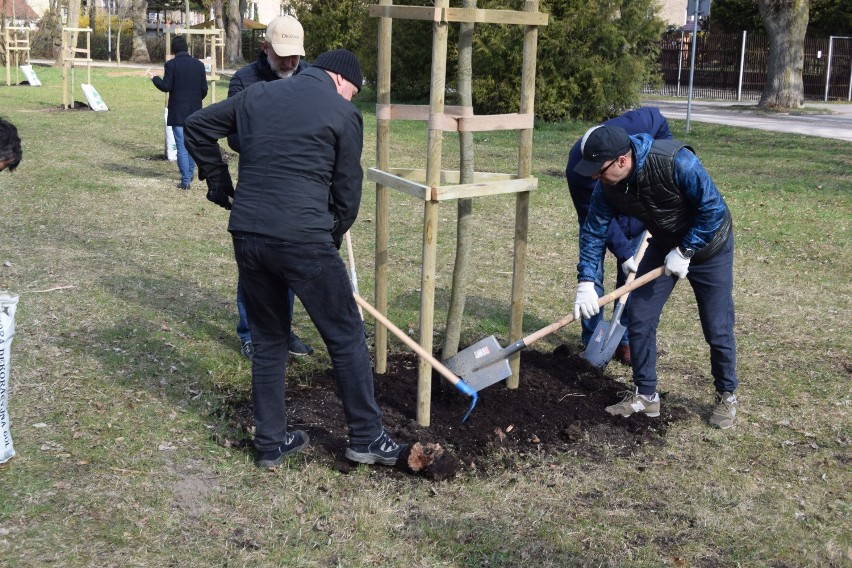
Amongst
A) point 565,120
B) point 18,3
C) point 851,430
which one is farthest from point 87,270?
point 18,3

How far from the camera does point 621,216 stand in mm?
6105

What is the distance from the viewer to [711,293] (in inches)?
206

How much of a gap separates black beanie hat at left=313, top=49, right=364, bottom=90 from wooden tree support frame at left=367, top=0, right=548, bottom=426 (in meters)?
0.37

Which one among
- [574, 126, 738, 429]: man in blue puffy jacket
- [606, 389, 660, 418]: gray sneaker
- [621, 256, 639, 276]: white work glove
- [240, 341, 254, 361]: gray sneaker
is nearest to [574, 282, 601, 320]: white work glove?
[574, 126, 738, 429]: man in blue puffy jacket

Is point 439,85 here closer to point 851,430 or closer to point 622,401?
point 622,401

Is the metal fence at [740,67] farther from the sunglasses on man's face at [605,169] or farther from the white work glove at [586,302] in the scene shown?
the sunglasses on man's face at [605,169]

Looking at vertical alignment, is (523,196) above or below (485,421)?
above

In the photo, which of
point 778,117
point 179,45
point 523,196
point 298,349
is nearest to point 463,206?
→ point 523,196

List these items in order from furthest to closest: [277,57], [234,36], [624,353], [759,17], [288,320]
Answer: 1. [234,36]
2. [759,17]
3. [624,353]
4. [277,57]
5. [288,320]

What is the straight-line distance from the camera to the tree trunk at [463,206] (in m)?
4.97

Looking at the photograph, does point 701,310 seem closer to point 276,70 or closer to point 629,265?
point 629,265

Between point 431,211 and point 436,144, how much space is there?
342mm

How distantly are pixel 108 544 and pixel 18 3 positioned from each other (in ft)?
245

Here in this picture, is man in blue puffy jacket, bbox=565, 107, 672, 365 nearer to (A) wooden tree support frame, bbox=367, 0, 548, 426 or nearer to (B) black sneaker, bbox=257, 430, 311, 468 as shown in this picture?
(A) wooden tree support frame, bbox=367, 0, 548, 426
